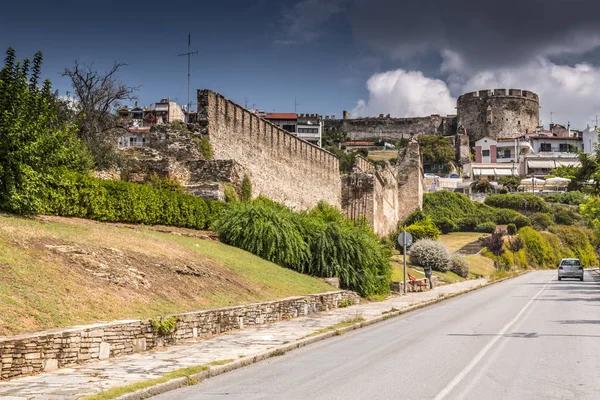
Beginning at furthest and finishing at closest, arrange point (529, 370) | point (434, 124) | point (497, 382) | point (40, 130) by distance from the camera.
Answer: point (434, 124)
point (40, 130)
point (529, 370)
point (497, 382)

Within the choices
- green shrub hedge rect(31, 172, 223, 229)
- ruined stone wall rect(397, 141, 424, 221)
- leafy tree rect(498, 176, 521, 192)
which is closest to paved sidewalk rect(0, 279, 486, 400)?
green shrub hedge rect(31, 172, 223, 229)

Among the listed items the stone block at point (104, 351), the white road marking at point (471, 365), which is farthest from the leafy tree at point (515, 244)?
the stone block at point (104, 351)

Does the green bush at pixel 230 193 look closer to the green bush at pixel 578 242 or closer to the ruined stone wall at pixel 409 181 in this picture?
the ruined stone wall at pixel 409 181

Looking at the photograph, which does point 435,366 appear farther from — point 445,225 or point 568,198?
point 568,198

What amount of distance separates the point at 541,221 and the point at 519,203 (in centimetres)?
839

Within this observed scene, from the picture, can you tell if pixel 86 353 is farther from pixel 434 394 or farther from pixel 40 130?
pixel 40 130

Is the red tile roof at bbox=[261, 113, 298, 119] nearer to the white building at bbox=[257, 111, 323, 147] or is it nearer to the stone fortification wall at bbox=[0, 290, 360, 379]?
the white building at bbox=[257, 111, 323, 147]

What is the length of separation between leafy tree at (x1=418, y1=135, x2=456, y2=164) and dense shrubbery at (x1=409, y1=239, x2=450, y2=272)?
90609mm

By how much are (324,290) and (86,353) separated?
11.5 meters

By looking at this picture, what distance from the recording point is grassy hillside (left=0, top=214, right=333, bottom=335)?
10.1 m

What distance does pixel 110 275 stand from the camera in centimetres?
1264

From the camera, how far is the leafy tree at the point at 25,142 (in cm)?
1485

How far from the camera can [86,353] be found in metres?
9.51

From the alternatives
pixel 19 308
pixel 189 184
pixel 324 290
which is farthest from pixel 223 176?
pixel 19 308
